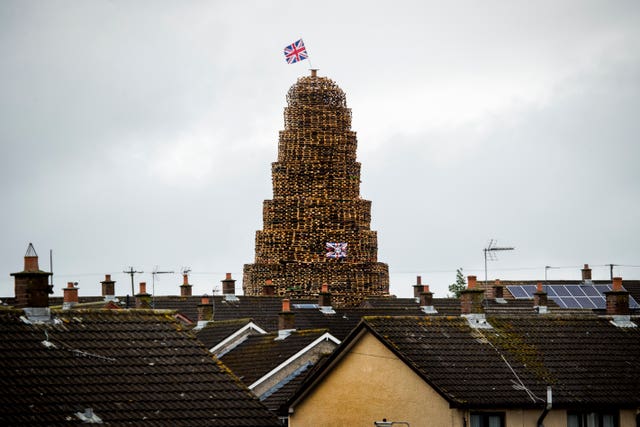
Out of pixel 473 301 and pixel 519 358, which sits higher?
pixel 473 301

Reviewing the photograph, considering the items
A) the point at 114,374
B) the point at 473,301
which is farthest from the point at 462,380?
the point at 114,374

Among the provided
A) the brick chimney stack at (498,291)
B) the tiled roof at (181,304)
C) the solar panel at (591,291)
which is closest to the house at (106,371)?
the tiled roof at (181,304)

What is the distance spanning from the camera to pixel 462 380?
4547cm

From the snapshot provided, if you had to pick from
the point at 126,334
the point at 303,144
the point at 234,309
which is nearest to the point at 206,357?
the point at 126,334

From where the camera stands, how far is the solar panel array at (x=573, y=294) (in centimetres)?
9851

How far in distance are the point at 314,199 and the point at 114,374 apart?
95.3 metres

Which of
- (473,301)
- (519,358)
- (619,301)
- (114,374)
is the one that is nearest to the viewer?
(114,374)

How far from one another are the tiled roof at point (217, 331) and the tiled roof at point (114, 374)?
26797 millimetres

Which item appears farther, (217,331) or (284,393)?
(217,331)

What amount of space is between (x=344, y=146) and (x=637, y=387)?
84.1 meters

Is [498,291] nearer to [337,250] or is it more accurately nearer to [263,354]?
[337,250]

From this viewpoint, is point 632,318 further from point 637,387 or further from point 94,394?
point 94,394

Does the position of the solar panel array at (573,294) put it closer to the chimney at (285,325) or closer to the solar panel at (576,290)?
the solar panel at (576,290)

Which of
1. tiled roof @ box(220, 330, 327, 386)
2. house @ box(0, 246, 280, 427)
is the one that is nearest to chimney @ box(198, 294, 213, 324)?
tiled roof @ box(220, 330, 327, 386)
